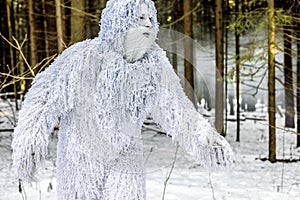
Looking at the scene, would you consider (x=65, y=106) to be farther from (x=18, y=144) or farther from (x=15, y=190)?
(x=15, y=190)

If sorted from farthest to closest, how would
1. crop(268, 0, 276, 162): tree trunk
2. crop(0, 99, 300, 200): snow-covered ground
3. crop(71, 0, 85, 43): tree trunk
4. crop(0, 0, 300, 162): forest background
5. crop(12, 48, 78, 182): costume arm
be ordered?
crop(268, 0, 276, 162): tree trunk, crop(0, 99, 300, 200): snow-covered ground, crop(71, 0, 85, 43): tree trunk, crop(0, 0, 300, 162): forest background, crop(12, 48, 78, 182): costume arm

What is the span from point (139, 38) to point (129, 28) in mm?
61

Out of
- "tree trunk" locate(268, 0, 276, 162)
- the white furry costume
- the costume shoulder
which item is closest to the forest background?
"tree trunk" locate(268, 0, 276, 162)

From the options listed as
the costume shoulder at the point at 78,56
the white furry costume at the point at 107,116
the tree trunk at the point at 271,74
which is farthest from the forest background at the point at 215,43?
the costume shoulder at the point at 78,56

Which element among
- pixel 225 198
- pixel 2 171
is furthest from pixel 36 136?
pixel 2 171

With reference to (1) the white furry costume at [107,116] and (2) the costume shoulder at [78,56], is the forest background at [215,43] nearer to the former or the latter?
(1) the white furry costume at [107,116]

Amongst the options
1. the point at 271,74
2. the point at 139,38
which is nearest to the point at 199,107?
the point at 139,38

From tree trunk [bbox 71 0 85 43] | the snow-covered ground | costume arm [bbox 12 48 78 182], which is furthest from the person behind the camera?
the snow-covered ground

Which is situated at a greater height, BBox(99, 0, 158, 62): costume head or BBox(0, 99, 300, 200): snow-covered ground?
BBox(99, 0, 158, 62): costume head

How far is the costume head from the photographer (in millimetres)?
1665

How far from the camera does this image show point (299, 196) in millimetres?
4840

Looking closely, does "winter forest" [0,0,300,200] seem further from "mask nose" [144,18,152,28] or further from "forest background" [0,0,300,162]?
"mask nose" [144,18,152,28]

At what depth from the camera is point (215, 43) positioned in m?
9.26

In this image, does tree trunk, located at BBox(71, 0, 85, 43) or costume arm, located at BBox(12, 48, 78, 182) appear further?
tree trunk, located at BBox(71, 0, 85, 43)
